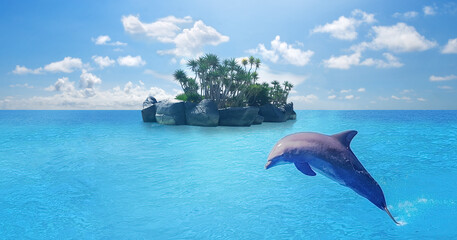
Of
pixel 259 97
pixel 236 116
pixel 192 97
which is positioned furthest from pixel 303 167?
pixel 259 97

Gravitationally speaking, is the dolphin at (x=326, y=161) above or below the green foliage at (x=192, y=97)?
below

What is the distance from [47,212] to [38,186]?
300cm

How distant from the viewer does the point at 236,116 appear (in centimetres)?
3072

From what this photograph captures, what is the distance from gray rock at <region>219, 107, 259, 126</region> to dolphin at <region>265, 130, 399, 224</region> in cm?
2803

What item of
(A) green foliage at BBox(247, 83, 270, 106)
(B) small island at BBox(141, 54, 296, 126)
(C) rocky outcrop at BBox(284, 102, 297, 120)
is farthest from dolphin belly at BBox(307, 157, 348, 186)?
(C) rocky outcrop at BBox(284, 102, 297, 120)

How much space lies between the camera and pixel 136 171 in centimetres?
1048

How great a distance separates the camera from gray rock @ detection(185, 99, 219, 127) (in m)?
29.4

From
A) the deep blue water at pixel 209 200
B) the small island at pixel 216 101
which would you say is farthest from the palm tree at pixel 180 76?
the deep blue water at pixel 209 200

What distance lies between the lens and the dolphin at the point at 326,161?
Result: 233 centimetres

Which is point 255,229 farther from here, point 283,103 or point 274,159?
point 283,103

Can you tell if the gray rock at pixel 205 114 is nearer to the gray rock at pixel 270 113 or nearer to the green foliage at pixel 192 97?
the green foliage at pixel 192 97

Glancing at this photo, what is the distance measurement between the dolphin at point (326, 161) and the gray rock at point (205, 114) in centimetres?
2711

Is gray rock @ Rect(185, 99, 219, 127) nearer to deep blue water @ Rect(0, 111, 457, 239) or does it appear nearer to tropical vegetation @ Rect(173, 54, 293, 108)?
tropical vegetation @ Rect(173, 54, 293, 108)

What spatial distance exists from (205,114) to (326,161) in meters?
27.4
